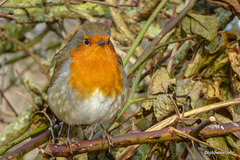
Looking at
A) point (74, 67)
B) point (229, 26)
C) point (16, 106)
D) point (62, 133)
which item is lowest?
point (16, 106)

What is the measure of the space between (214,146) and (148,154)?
589mm

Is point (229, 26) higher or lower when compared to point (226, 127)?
lower

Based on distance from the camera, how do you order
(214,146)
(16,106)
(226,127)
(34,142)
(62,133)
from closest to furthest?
(226,127)
(214,146)
(34,142)
(62,133)
(16,106)

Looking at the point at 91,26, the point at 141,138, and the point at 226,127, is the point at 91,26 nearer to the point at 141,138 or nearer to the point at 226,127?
the point at 141,138

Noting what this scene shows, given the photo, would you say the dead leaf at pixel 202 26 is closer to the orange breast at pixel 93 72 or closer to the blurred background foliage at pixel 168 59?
the blurred background foliage at pixel 168 59

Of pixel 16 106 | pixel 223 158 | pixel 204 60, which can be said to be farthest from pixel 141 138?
pixel 16 106

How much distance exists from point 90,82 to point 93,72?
0.24 feet

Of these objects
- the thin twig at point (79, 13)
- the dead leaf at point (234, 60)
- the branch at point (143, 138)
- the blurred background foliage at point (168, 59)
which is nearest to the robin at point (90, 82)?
the blurred background foliage at point (168, 59)

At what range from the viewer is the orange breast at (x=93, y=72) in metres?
2.29

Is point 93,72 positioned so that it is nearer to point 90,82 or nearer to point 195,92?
point 90,82

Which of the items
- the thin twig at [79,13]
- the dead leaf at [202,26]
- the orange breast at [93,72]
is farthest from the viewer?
the thin twig at [79,13]

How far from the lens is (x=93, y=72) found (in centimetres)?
230

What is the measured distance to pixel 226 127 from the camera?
1.82 m

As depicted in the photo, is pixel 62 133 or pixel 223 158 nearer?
pixel 223 158
